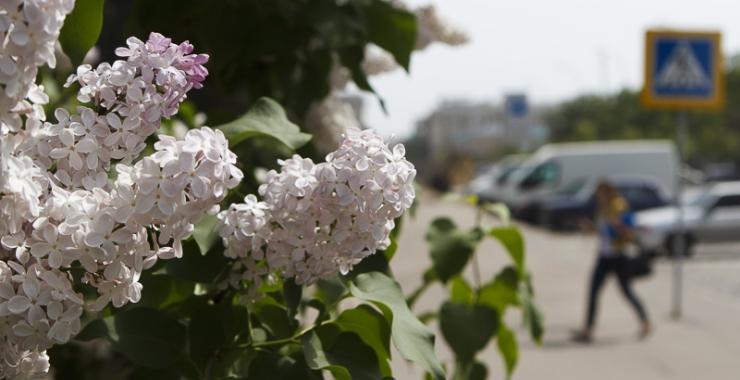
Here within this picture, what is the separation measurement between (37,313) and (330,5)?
55.0 inches

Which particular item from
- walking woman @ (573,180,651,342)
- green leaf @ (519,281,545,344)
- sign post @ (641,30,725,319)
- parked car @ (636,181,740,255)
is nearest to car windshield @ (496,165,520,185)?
parked car @ (636,181,740,255)

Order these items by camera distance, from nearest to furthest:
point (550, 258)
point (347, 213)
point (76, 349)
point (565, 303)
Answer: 1. point (347, 213)
2. point (76, 349)
3. point (565, 303)
4. point (550, 258)

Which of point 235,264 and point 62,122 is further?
point 235,264

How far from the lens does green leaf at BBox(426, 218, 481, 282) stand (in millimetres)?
2375

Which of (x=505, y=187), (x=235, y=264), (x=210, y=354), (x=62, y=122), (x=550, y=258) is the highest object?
(x=62, y=122)

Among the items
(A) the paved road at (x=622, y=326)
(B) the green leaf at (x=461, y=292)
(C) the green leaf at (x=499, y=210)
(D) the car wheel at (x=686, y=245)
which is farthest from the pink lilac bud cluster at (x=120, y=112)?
(D) the car wheel at (x=686, y=245)

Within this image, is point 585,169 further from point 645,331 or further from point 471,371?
point 471,371

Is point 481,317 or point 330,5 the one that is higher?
point 330,5

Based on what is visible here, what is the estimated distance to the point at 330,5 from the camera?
92.2 inches

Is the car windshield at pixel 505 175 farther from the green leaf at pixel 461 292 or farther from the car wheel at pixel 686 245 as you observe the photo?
the green leaf at pixel 461 292

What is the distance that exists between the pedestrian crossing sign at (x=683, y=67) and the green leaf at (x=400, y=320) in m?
11.2

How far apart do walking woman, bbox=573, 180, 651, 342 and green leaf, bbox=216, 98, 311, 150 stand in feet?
30.9

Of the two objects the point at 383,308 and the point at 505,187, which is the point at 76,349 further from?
the point at 505,187

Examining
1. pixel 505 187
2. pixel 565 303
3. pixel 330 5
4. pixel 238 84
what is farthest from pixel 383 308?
pixel 505 187
